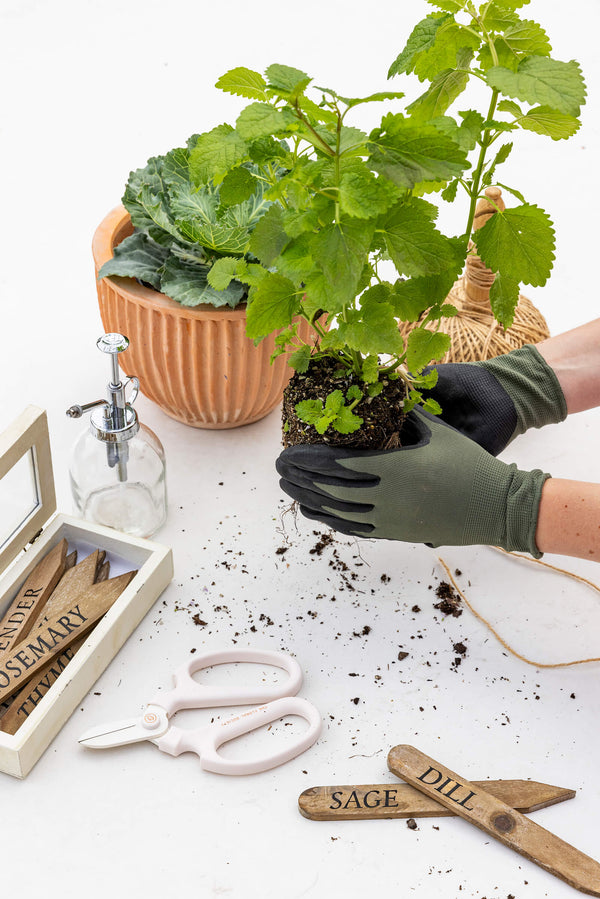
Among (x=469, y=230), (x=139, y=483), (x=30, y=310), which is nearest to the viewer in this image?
(x=469, y=230)

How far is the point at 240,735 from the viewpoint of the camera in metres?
1.02

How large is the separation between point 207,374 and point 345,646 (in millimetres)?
432

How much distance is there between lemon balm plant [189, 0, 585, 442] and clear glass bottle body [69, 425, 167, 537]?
275mm

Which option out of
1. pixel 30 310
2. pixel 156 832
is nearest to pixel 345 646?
pixel 156 832

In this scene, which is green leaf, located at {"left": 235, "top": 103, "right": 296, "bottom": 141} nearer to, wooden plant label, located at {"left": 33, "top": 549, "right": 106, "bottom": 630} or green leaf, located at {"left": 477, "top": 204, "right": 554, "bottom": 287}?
green leaf, located at {"left": 477, "top": 204, "right": 554, "bottom": 287}

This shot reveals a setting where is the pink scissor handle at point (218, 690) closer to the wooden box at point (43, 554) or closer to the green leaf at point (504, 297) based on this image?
the wooden box at point (43, 554)

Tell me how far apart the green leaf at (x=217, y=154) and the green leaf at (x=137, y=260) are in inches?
15.3

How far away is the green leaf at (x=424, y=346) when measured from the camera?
3.20ft

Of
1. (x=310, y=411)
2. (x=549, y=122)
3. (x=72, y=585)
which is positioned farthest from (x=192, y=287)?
(x=549, y=122)

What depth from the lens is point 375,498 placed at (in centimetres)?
108

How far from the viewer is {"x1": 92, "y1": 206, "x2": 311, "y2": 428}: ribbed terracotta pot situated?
124 cm

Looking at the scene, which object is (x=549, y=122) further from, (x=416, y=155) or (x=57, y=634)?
(x=57, y=634)

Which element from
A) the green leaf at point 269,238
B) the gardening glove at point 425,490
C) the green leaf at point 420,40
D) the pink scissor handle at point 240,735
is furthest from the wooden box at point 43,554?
the green leaf at point 420,40

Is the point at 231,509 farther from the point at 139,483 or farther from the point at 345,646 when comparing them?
the point at 345,646
